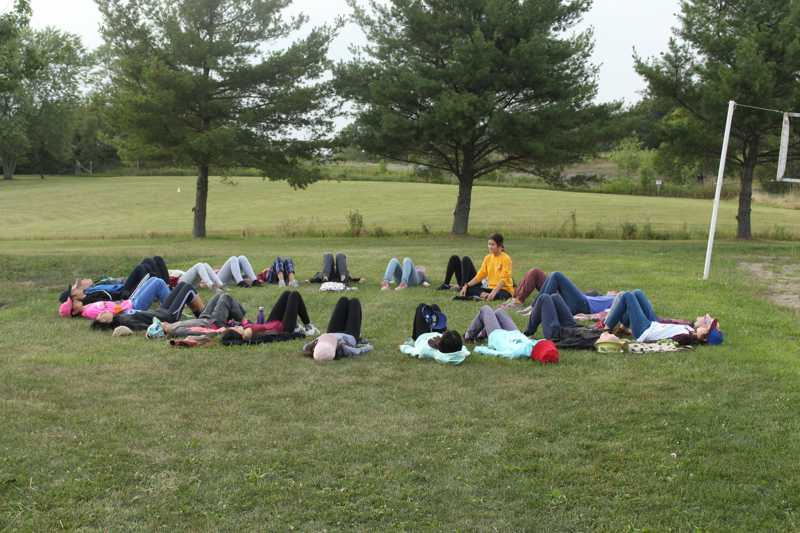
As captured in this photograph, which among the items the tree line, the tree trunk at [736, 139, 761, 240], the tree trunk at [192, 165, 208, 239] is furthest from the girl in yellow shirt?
the tree trunk at [192, 165, 208, 239]

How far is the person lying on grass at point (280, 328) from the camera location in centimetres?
976

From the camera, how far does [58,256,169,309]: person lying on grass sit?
1214 centimetres

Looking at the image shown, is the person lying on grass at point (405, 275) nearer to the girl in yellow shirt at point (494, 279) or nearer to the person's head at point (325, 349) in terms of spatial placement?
the girl in yellow shirt at point (494, 279)

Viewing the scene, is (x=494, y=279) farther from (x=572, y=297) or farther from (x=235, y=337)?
(x=235, y=337)

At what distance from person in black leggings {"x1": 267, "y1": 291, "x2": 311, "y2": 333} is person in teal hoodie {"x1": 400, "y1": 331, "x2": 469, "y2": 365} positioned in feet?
5.64

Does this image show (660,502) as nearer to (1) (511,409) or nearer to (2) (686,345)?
(1) (511,409)

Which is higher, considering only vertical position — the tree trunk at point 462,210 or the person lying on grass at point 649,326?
the tree trunk at point 462,210

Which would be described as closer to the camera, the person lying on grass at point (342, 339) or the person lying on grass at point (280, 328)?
the person lying on grass at point (342, 339)

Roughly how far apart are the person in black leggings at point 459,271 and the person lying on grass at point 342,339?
4933 millimetres

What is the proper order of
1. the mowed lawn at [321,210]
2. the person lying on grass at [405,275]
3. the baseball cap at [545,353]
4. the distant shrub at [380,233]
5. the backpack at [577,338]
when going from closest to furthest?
the baseball cap at [545,353]
the backpack at [577,338]
the person lying on grass at [405,275]
the distant shrub at [380,233]
the mowed lawn at [321,210]

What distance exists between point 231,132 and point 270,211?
24417 millimetres

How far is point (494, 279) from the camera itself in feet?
43.6

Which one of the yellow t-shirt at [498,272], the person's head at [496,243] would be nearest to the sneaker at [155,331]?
the person's head at [496,243]

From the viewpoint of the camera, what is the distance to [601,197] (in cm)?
5794
